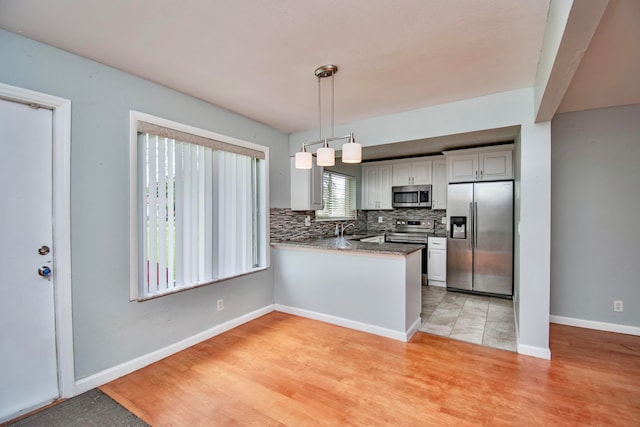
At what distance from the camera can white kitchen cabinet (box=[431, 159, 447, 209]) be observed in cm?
506

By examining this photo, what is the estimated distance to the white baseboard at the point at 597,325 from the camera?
309 centimetres

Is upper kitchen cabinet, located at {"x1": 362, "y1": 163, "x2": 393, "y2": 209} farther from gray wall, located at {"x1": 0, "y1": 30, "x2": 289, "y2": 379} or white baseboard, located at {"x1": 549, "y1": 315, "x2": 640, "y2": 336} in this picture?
gray wall, located at {"x1": 0, "y1": 30, "x2": 289, "y2": 379}

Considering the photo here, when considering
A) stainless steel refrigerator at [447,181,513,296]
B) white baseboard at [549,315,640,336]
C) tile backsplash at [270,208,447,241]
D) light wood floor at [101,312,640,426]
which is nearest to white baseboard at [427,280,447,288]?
stainless steel refrigerator at [447,181,513,296]

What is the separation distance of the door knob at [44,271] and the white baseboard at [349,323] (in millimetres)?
2450

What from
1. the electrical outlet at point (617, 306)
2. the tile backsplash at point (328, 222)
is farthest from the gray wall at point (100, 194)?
the electrical outlet at point (617, 306)

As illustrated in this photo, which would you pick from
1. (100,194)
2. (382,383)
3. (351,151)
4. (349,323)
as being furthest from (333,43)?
(349,323)

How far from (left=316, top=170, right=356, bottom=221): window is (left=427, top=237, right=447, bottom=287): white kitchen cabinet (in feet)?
5.36

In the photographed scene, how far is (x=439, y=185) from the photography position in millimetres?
5105

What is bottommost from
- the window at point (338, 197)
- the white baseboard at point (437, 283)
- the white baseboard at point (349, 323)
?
the white baseboard at point (349, 323)

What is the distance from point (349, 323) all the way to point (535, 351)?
1.77 metres

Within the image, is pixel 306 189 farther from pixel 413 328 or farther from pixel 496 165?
pixel 496 165

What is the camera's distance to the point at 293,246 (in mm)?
3680

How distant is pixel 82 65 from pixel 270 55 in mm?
1406

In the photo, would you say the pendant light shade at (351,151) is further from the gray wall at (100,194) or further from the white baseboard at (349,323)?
the white baseboard at (349,323)
